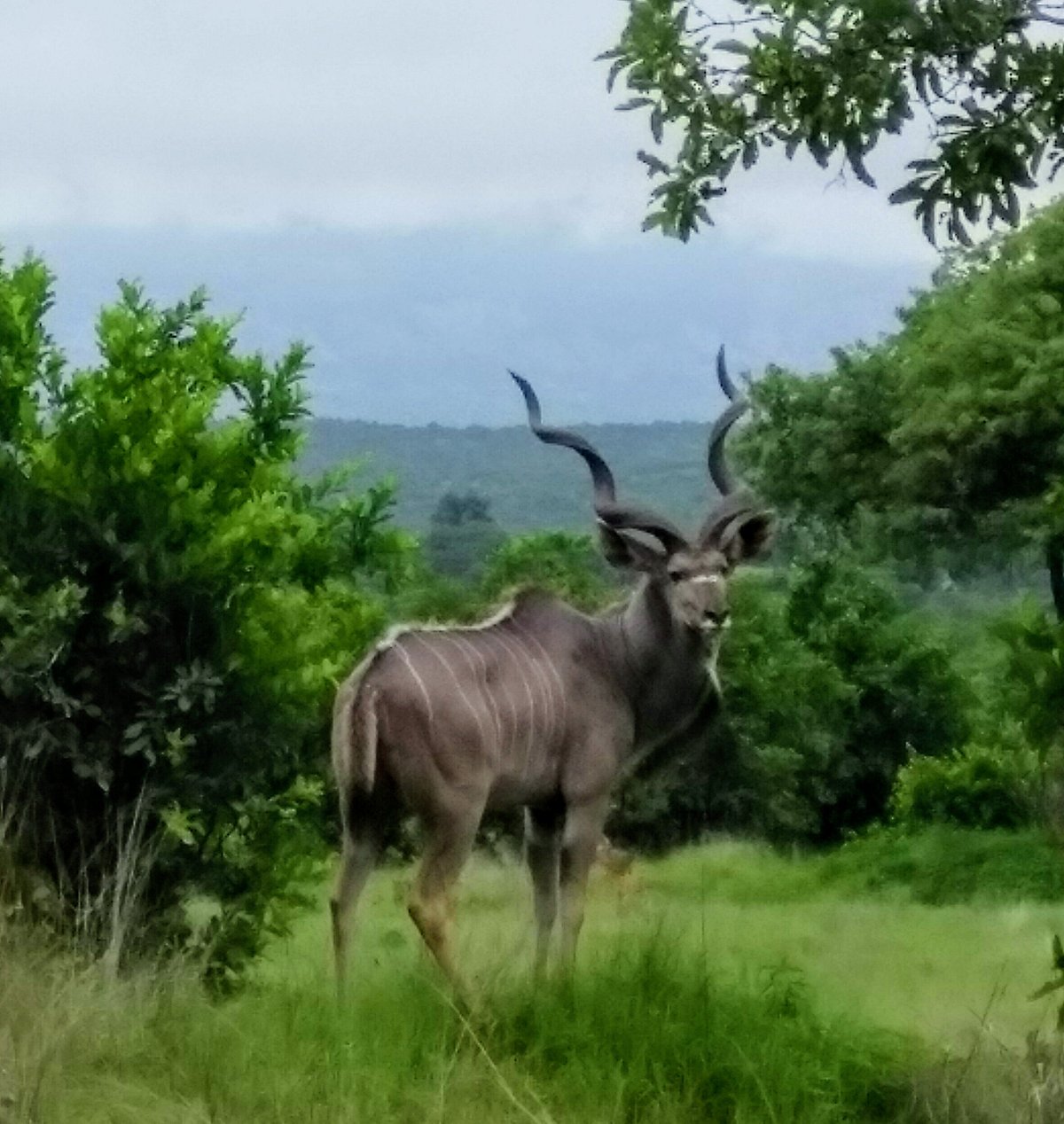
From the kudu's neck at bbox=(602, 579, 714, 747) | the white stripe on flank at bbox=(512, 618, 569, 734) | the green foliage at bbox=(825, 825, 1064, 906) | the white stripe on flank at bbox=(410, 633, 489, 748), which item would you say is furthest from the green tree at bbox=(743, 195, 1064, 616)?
the white stripe on flank at bbox=(410, 633, 489, 748)

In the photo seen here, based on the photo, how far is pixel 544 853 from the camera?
6.16 metres

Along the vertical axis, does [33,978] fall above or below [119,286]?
below

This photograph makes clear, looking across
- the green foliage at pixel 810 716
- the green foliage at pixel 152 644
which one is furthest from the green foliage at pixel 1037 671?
the green foliage at pixel 152 644

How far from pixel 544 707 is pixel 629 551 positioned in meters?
0.44

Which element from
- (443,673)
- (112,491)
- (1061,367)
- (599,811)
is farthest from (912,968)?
(1061,367)

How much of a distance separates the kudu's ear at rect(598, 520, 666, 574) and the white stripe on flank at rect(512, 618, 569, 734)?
28 centimetres

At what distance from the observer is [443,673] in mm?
5949

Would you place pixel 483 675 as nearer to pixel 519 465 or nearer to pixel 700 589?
pixel 700 589

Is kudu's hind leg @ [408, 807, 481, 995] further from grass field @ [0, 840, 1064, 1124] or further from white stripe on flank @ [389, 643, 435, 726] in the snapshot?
white stripe on flank @ [389, 643, 435, 726]

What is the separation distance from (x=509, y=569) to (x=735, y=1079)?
2.83 metres

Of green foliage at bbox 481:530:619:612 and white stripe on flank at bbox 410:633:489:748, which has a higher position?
green foliage at bbox 481:530:619:612

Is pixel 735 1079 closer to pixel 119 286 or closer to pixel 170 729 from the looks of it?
pixel 170 729

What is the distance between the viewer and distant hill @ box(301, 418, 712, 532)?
21.1 ft

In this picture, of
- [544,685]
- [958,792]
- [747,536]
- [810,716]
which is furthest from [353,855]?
[958,792]
